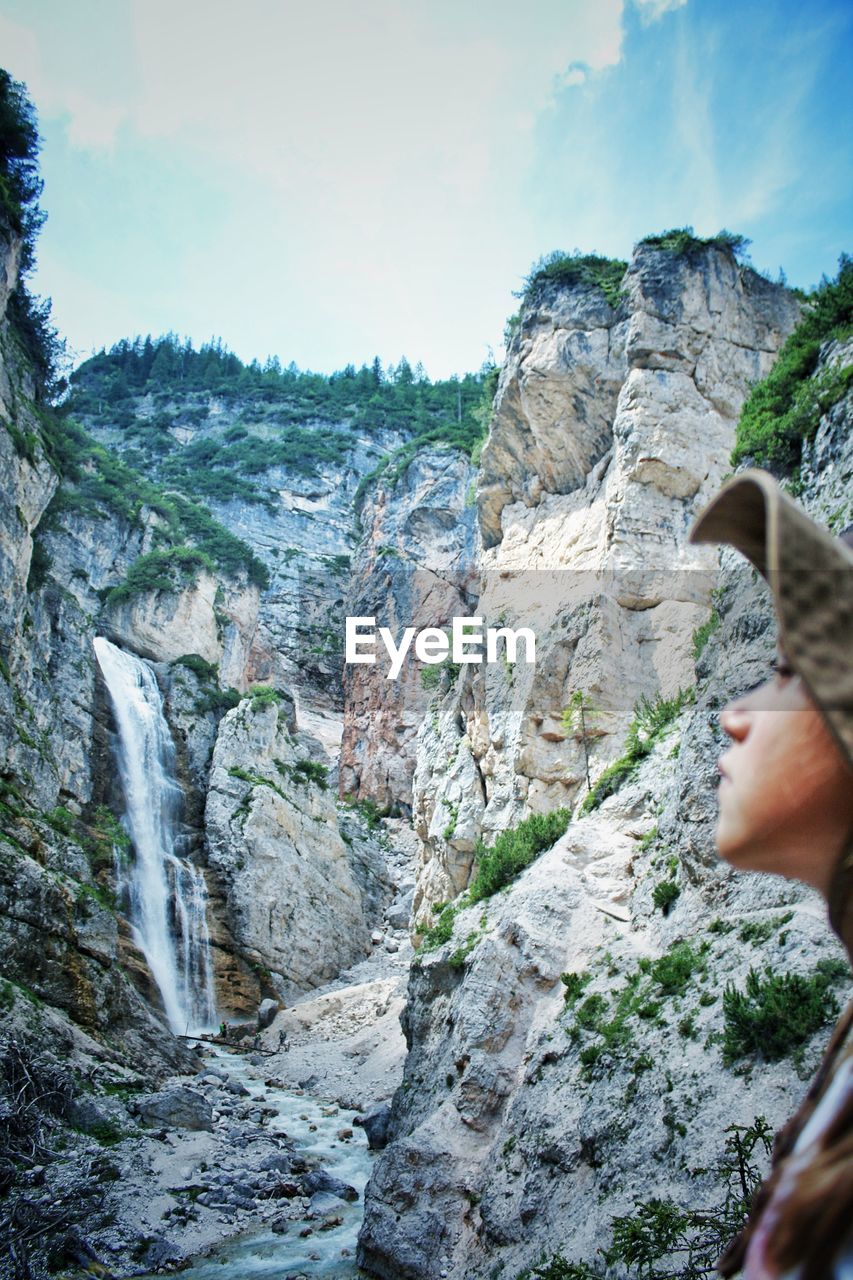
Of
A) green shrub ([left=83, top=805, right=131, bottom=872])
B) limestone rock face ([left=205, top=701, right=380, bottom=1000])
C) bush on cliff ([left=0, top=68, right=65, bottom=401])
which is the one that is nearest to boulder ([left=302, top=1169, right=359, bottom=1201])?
limestone rock face ([left=205, top=701, right=380, bottom=1000])

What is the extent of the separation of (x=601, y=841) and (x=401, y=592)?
38.7 m

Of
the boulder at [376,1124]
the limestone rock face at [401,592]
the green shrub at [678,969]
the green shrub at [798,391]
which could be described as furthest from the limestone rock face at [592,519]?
the limestone rock face at [401,592]

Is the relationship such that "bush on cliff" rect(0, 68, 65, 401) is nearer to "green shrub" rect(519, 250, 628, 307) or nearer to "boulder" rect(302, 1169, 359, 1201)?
"green shrub" rect(519, 250, 628, 307)

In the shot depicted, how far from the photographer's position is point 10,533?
2303 centimetres

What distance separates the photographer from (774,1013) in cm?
638

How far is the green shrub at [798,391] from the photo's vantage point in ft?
34.7

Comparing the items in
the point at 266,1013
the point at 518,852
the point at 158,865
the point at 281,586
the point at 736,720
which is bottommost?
the point at 266,1013

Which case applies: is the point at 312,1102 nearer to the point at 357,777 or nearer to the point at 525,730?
the point at 525,730

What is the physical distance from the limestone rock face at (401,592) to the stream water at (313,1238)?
27.6 meters

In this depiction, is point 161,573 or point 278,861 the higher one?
point 161,573

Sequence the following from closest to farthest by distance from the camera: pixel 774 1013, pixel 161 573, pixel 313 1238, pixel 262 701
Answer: pixel 774 1013, pixel 313 1238, pixel 262 701, pixel 161 573

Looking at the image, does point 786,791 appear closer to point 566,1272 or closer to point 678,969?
point 566,1272

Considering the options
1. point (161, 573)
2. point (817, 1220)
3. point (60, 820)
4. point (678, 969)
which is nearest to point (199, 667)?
point (161, 573)

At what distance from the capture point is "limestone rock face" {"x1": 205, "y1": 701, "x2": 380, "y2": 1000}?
95.7 feet
